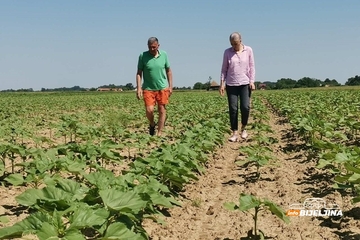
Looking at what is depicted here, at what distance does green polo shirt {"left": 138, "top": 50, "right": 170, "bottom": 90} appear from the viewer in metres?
7.78

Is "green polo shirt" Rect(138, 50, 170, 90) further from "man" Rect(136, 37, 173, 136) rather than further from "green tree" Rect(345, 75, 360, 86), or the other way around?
"green tree" Rect(345, 75, 360, 86)

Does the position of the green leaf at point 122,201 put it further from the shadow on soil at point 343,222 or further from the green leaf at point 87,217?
the shadow on soil at point 343,222

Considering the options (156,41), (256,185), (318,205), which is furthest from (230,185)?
(156,41)

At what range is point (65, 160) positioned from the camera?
13.7 feet

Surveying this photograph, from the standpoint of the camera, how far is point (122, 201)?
2494 millimetres

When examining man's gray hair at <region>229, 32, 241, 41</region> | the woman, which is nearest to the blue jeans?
the woman

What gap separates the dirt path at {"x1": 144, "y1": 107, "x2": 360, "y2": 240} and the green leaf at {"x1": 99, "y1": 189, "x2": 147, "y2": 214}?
0.89 metres

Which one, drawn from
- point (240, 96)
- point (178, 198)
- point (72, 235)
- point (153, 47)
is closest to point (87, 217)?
point (72, 235)

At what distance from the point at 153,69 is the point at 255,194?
3.95 metres

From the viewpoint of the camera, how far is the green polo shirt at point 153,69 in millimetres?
7782

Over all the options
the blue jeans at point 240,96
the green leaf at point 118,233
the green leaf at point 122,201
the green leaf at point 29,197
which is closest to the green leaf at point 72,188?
the green leaf at point 29,197

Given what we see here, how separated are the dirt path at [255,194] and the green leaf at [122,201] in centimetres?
89

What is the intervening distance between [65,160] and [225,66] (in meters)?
4.41

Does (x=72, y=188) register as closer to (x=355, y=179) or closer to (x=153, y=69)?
(x=355, y=179)
